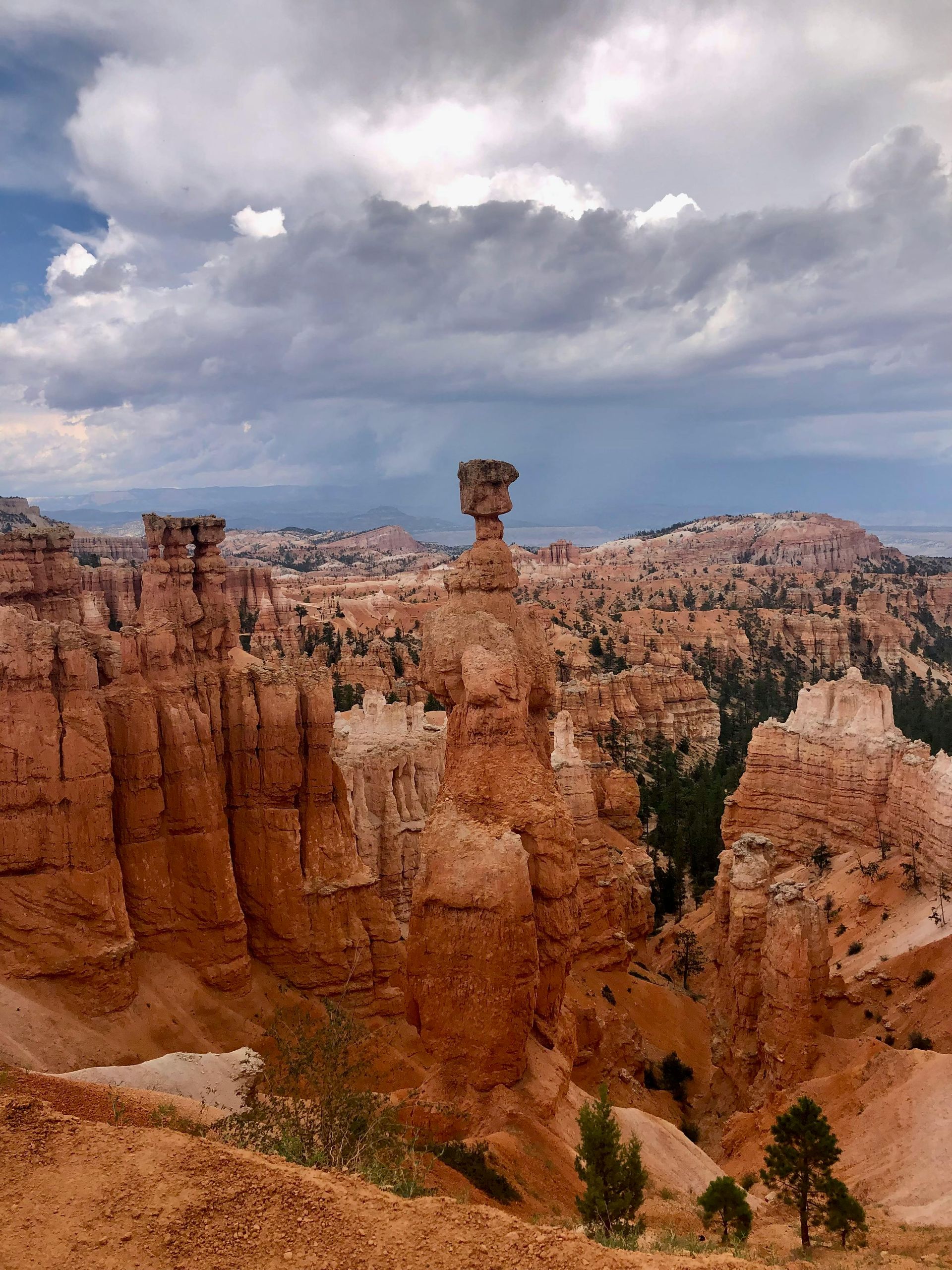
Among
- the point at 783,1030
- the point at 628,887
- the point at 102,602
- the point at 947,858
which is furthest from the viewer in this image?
the point at 102,602

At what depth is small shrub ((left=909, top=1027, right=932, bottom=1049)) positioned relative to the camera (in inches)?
931

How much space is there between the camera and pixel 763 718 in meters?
79.8

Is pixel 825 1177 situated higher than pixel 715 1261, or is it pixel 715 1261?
pixel 715 1261

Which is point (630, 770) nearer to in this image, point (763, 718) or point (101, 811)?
point (763, 718)

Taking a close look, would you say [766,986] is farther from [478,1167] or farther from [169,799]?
[169,799]

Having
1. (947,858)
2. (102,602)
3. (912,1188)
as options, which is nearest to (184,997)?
(912,1188)

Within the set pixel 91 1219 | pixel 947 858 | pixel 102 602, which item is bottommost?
pixel 947 858

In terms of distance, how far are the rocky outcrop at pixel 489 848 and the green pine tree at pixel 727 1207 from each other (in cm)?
362

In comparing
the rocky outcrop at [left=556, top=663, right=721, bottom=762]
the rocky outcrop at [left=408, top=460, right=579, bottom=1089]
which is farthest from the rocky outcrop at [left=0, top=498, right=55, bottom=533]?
the rocky outcrop at [left=408, top=460, right=579, bottom=1089]

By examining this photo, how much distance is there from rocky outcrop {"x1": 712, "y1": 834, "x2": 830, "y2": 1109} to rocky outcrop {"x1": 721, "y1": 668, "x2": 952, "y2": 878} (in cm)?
997

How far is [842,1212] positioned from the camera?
13.9 m

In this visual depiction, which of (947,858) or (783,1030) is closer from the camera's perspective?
(783,1030)

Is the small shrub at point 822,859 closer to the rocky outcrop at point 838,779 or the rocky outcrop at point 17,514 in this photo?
the rocky outcrop at point 838,779

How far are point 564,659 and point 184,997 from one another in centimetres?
5874
